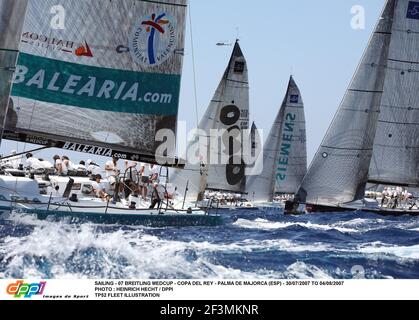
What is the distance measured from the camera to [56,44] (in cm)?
1791

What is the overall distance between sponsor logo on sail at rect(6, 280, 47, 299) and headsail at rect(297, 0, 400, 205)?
27448 mm

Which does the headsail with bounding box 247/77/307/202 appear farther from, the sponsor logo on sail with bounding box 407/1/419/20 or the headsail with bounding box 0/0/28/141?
the headsail with bounding box 0/0/28/141

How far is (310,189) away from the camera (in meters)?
33.4

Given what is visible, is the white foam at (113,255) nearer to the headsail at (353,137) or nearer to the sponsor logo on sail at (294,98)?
the headsail at (353,137)

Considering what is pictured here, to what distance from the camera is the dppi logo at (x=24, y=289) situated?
5.86m

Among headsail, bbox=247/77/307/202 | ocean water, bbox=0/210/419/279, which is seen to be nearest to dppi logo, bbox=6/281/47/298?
ocean water, bbox=0/210/419/279

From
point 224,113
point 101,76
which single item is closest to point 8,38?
point 101,76

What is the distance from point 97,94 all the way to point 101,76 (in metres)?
0.48

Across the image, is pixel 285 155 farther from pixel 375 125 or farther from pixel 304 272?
pixel 304 272

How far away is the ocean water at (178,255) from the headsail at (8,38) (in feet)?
7.38

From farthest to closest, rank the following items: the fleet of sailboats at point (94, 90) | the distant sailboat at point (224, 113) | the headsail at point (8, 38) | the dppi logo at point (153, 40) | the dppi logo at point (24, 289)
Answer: the distant sailboat at point (224, 113) → the dppi logo at point (153, 40) → the fleet of sailboats at point (94, 90) → the headsail at point (8, 38) → the dppi logo at point (24, 289)

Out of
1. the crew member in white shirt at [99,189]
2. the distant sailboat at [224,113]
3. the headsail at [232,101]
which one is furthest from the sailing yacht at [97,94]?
the headsail at [232,101]
